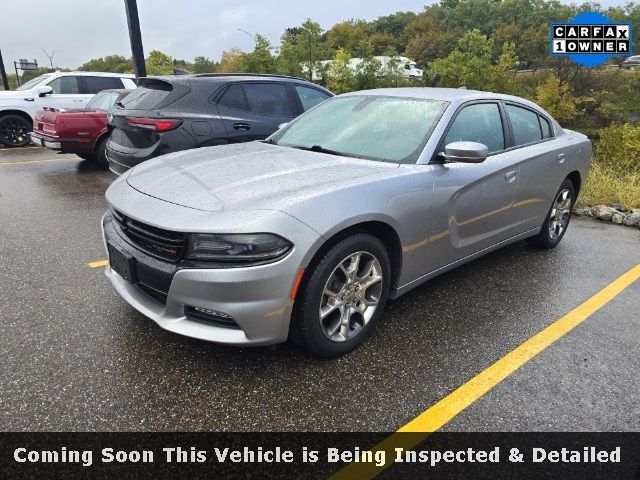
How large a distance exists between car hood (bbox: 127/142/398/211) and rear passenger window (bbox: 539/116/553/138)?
216 centimetres

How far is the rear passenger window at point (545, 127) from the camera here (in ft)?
14.3

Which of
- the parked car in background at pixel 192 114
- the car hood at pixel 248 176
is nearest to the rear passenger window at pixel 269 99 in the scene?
the parked car in background at pixel 192 114

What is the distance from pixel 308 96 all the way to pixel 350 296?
4.42 metres

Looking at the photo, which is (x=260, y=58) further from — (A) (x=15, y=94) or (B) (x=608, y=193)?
(B) (x=608, y=193)

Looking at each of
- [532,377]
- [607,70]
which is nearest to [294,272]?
[532,377]

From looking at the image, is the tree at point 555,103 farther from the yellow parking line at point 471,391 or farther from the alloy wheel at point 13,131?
the yellow parking line at point 471,391

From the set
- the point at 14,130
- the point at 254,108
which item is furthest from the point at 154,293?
the point at 14,130

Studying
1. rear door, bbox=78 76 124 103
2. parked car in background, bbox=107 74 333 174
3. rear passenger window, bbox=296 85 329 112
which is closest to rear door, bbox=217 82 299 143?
parked car in background, bbox=107 74 333 174

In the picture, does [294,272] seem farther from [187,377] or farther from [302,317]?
[187,377]

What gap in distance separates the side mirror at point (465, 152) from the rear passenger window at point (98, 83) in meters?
10.6

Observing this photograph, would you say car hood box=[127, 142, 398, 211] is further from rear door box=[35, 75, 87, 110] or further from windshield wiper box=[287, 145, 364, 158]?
rear door box=[35, 75, 87, 110]

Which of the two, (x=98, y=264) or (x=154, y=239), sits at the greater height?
(x=154, y=239)

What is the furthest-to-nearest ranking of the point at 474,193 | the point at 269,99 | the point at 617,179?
the point at 617,179 < the point at 269,99 < the point at 474,193

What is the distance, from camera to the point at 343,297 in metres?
2.67
